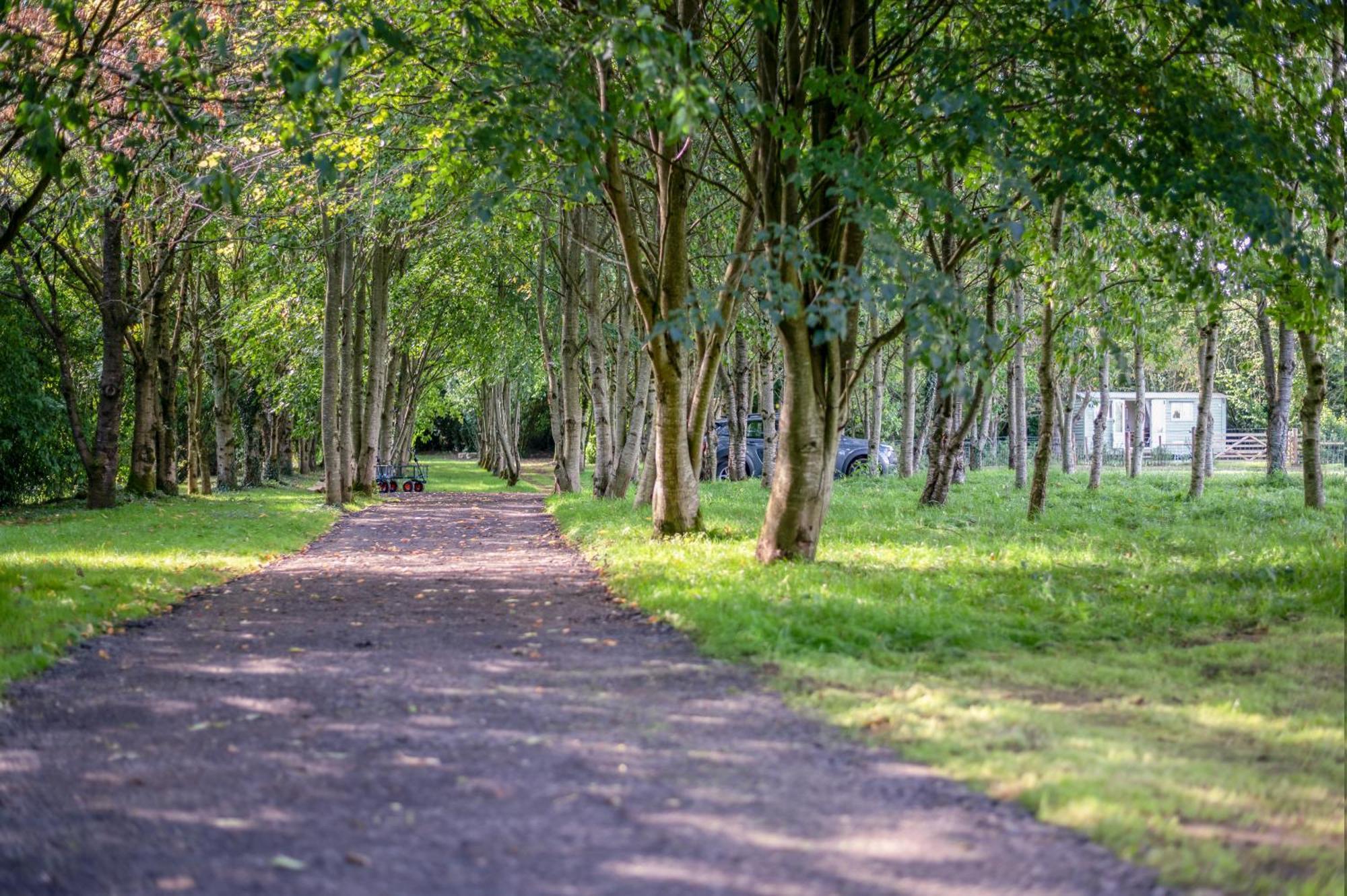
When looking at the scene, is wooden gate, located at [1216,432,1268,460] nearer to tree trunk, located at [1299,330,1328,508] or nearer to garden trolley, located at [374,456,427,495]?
garden trolley, located at [374,456,427,495]

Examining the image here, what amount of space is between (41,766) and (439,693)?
2.08m

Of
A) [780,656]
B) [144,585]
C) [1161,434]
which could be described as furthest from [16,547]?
[1161,434]

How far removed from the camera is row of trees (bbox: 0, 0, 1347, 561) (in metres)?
8.98

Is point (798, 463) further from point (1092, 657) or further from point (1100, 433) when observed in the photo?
point (1100, 433)

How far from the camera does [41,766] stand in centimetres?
524

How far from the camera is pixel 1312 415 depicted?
1529 centimetres

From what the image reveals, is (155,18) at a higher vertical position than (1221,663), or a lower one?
higher

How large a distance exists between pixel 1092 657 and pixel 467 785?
447 cm

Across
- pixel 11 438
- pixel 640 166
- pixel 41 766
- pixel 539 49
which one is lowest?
pixel 41 766

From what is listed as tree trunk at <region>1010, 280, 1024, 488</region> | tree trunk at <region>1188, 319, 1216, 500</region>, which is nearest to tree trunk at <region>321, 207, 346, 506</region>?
tree trunk at <region>1010, 280, 1024, 488</region>

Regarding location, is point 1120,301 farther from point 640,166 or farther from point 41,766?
point 41,766

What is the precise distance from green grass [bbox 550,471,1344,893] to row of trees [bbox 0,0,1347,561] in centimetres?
177

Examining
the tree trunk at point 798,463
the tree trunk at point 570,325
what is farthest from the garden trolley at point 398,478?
the tree trunk at point 798,463

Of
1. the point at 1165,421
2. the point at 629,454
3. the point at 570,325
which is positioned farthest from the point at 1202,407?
the point at 1165,421
